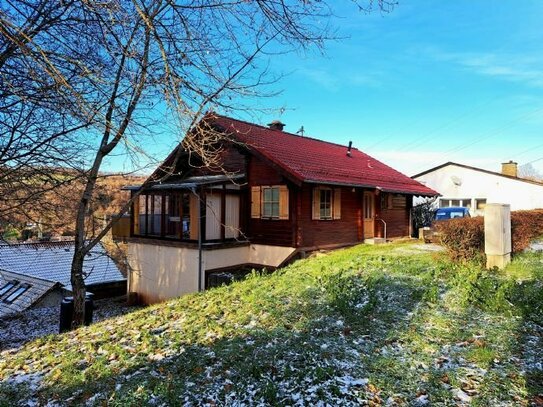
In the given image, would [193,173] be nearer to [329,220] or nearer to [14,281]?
[329,220]

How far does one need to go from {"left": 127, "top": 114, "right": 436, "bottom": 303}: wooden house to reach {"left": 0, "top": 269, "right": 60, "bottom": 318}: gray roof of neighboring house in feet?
21.5

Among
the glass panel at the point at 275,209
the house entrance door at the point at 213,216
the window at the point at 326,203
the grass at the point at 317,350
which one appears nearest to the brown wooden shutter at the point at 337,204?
the window at the point at 326,203

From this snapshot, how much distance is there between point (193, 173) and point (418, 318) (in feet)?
39.1

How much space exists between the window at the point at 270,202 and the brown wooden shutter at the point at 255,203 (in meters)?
0.19

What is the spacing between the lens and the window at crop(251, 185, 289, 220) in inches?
511

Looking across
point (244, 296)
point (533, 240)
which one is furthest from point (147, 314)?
point (533, 240)

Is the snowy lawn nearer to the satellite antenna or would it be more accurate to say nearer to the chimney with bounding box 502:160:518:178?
the satellite antenna

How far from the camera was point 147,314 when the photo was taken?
733 cm

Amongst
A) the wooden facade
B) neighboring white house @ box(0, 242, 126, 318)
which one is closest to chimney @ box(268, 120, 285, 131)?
the wooden facade

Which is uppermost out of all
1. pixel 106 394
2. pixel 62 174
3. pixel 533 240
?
pixel 62 174

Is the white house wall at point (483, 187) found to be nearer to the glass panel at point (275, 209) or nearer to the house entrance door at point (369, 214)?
the house entrance door at point (369, 214)

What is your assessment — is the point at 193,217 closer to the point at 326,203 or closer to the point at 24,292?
the point at 326,203

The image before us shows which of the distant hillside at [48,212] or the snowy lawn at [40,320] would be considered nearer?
the distant hillside at [48,212]

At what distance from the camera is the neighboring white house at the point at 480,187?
74.8ft
